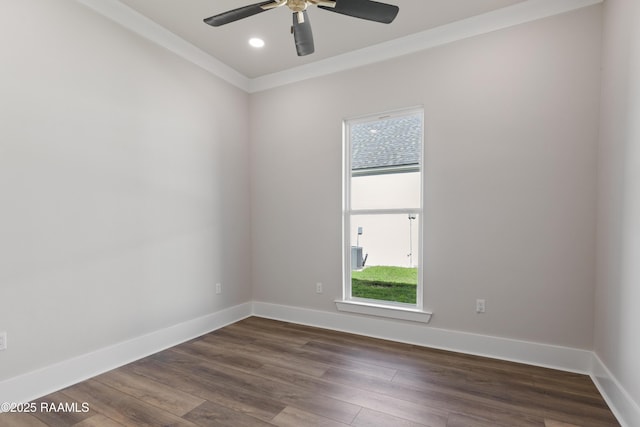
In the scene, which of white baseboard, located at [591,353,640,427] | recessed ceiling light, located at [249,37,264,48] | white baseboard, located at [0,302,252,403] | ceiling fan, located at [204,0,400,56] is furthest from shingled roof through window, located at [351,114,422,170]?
white baseboard, located at [0,302,252,403]

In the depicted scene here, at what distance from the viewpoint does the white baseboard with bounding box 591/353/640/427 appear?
173cm

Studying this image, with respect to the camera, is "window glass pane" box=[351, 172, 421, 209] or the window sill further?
"window glass pane" box=[351, 172, 421, 209]

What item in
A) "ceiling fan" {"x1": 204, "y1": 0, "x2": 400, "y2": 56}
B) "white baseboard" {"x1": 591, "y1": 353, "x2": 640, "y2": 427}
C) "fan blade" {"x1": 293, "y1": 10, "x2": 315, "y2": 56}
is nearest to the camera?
"white baseboard" {"x1": 591, "y1": 353, "x2": 640, "y2": 427}

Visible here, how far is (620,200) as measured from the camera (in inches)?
78.4

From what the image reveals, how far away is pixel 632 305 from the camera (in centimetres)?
179

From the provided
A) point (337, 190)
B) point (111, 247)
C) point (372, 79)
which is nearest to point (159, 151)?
point (111, 247)

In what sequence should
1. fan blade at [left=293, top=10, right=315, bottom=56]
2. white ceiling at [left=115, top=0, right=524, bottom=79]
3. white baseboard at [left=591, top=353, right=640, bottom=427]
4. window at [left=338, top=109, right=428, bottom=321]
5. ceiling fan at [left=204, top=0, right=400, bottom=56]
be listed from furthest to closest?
window at [left=338, top=109, right=428, bottom=321] → white ceiling at [left=115, top=0, right=524, bottom=79] → fan blade at [left=293, top=10, right=315, bottom=56] → ceiling fan at [left=204, top=0, right=400, bottom=56] → white baseboard at [left=591, top=353, right=640, bottom=427]

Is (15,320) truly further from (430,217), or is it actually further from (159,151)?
(430,217)

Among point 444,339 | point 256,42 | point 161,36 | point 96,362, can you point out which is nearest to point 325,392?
point 444,339

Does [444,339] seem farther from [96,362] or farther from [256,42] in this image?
[256,42]

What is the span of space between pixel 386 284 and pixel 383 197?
161 cm

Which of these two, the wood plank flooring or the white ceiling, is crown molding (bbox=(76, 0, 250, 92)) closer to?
the white ceiling

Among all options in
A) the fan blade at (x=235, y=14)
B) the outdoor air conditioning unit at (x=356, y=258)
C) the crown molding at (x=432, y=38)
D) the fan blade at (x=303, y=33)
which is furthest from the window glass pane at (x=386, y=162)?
the fan blade at (x=235, y=14)

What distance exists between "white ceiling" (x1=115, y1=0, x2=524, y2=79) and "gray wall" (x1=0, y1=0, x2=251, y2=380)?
316mm
